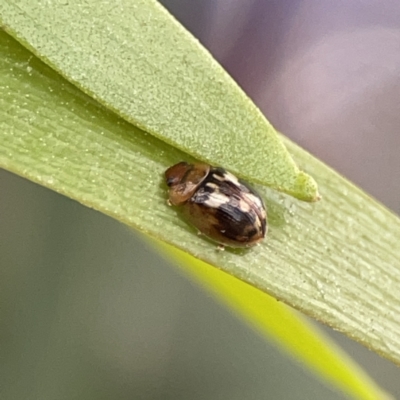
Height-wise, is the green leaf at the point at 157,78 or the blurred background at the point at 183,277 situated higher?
the green leaf at the point at 157,78

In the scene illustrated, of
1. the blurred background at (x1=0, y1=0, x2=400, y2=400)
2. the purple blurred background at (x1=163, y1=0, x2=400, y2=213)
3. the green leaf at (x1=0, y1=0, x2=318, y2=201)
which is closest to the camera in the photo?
the green leaf at (x1=0, y1=0, x2=318, y2=201)

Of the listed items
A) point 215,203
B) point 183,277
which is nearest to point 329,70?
point 183,277

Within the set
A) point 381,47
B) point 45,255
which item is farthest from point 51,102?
point 381,47

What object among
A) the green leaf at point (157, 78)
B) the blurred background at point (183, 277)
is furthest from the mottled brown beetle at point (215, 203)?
the blurred background at point (183, 277)

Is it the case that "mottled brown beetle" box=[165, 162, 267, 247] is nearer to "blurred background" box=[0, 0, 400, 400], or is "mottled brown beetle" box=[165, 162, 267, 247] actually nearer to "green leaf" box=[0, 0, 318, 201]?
"green leaf" box=[0, 0, 318, 201]

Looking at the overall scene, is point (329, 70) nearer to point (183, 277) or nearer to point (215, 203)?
point (183, 277)

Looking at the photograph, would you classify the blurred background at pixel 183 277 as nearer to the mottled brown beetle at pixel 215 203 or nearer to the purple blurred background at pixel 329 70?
the purple blurred background at pixel 329 70

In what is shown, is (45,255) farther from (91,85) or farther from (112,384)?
(91,85)

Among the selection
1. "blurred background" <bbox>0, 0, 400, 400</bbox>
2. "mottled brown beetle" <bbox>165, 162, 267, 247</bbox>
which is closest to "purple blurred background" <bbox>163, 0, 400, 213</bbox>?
"blurred background" <bbox>0, 0, 400, 400</bbox>
